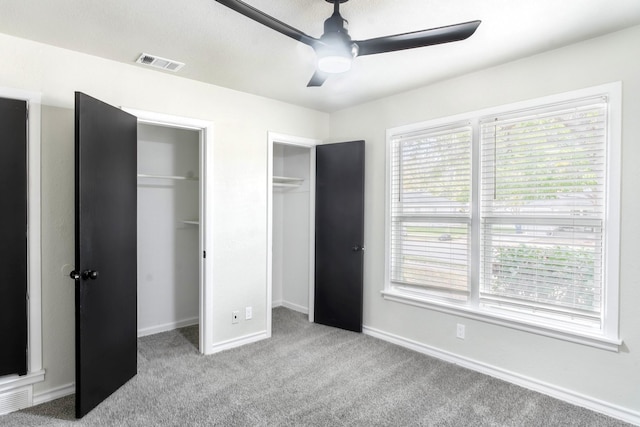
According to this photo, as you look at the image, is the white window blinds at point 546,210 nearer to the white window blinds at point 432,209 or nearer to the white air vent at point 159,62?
the white window blinds at point 432,209

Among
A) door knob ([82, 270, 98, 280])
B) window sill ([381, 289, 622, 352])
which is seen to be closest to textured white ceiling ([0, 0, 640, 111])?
door knob ([82, 270, 98, 280])

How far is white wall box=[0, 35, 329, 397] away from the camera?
2.47 m

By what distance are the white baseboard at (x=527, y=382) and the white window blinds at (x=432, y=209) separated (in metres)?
0.54

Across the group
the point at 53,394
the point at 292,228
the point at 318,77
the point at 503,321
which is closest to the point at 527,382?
the point at 503,321

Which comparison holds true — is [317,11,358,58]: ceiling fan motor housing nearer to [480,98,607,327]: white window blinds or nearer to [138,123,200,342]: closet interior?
[480,98,607,327]: white window blinds

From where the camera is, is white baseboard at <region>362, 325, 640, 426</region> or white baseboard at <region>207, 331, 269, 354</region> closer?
white baseboard at <region>362, 325, 640, 426</region>

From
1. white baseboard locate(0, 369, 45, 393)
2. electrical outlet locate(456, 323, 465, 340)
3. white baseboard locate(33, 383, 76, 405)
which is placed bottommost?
white baseboard locate(33, 383, 76, 405)

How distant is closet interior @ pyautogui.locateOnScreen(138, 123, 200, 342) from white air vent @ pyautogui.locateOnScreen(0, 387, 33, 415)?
1360 millimetres

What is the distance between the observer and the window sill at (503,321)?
232 cm

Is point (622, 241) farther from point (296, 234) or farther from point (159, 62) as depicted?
point (159, 62)

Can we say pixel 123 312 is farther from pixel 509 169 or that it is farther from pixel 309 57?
pixel 509 169

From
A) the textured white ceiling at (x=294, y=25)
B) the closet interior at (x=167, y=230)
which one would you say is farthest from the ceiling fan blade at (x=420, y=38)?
the closet interior at (x=167, y=230)

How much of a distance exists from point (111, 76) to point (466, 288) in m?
3.40

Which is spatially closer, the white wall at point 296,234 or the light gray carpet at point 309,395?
the light gray carpet at point 309,395
